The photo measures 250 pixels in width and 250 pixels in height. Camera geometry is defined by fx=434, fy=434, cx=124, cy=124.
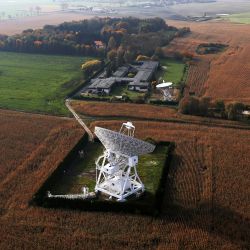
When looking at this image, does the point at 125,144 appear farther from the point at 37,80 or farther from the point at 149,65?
the point at 149,65

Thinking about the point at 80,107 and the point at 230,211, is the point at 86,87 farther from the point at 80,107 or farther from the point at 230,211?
the point at 230,211

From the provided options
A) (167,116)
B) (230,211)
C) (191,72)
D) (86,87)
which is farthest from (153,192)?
(191,72)

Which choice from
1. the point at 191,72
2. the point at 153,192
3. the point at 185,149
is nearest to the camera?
the point at 153,192

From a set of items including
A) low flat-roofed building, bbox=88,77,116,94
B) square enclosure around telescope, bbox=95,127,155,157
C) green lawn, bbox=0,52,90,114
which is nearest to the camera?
square enclosure around telescope, bbox=95,127,155,157

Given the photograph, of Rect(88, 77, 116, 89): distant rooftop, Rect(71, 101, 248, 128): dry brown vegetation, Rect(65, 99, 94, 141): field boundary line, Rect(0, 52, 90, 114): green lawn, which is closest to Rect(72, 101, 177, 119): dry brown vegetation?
Rect(71, 101, 248, 128): dry brown vegetation

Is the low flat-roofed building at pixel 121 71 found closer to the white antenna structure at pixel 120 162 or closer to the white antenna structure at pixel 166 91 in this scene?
the white antenna structure at pixel 166 91

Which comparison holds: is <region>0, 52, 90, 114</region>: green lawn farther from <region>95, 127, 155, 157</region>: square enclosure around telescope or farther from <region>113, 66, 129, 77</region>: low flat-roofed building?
<region>95, 127, 155, 157</region>: square enclosure around telescope

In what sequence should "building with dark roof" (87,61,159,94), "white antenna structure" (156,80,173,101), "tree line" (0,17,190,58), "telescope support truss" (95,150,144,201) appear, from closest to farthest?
"telescope support truss" (95,150,144,201) → "white antenna structure" (156,80,173,101) → "building with dark roof" (87,61,159,94) → "tree line" (0,17,190,58)
